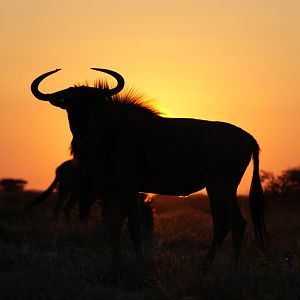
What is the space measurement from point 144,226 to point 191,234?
124cm

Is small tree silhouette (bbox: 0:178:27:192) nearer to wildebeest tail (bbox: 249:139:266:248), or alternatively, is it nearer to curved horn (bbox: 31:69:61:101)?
curved horn (bbox: 31:69:61:101)

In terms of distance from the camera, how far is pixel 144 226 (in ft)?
45.8

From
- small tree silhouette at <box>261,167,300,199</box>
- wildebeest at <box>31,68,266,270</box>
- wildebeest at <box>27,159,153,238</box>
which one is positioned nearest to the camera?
wildebeest at <box>31,68,266,270</box>

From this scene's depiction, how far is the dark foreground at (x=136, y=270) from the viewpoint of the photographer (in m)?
6.34

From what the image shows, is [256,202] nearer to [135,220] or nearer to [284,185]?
[135,220]

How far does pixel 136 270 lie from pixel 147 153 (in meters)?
1.62

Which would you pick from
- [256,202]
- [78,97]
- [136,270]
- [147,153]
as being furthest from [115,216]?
[256,202]

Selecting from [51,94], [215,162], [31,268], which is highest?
[51,94]

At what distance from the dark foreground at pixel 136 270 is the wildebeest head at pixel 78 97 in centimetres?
170

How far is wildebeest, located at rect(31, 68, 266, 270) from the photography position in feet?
28.4

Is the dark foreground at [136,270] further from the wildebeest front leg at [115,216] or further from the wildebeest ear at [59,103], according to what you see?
the wildebeest ear at [59,103]

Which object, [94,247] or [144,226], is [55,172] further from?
[94,247]

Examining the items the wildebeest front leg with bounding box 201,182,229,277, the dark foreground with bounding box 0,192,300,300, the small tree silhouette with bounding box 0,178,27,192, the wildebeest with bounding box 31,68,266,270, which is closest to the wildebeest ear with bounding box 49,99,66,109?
the wildebeest with bounding box 31,68,266,270

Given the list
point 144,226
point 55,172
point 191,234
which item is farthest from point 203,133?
point 55,172
